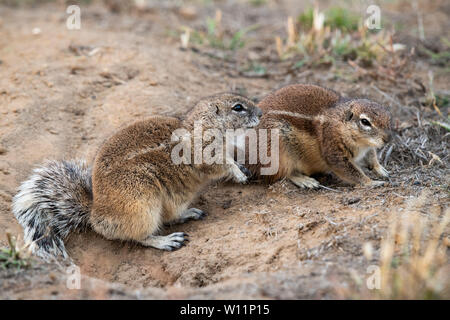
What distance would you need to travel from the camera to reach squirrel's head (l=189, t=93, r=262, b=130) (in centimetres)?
477

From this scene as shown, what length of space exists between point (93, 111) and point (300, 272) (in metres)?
3.61

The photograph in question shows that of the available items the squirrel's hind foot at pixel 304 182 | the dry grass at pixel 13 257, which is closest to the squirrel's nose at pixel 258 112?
the squirrel's hind foot at pixel 304 182

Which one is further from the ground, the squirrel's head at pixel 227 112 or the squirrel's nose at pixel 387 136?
the squirrel's head at pixel 227 112

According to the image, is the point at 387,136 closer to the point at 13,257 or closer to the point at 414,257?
the point at 414,257

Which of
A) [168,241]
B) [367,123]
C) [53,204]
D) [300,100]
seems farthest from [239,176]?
[53,204]

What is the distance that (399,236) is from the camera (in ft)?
11.2

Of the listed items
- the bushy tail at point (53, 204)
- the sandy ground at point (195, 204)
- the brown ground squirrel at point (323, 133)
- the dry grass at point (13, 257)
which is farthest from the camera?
the brown ground squirrel at point (323, 133)

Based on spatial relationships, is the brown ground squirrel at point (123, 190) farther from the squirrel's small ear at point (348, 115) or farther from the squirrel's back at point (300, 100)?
the squirrel's small ear at point (348, 115)

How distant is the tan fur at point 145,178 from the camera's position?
13.6 feet

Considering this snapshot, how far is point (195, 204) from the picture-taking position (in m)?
5.08

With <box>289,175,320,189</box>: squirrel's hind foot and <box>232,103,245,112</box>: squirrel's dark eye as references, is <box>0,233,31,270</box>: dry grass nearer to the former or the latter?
<box>232,103,245,112</box>: squirrel's dark eye

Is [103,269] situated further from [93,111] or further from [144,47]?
[144,47]

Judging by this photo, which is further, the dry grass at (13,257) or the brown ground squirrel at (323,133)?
the brown ground squirrel at (323,133)
